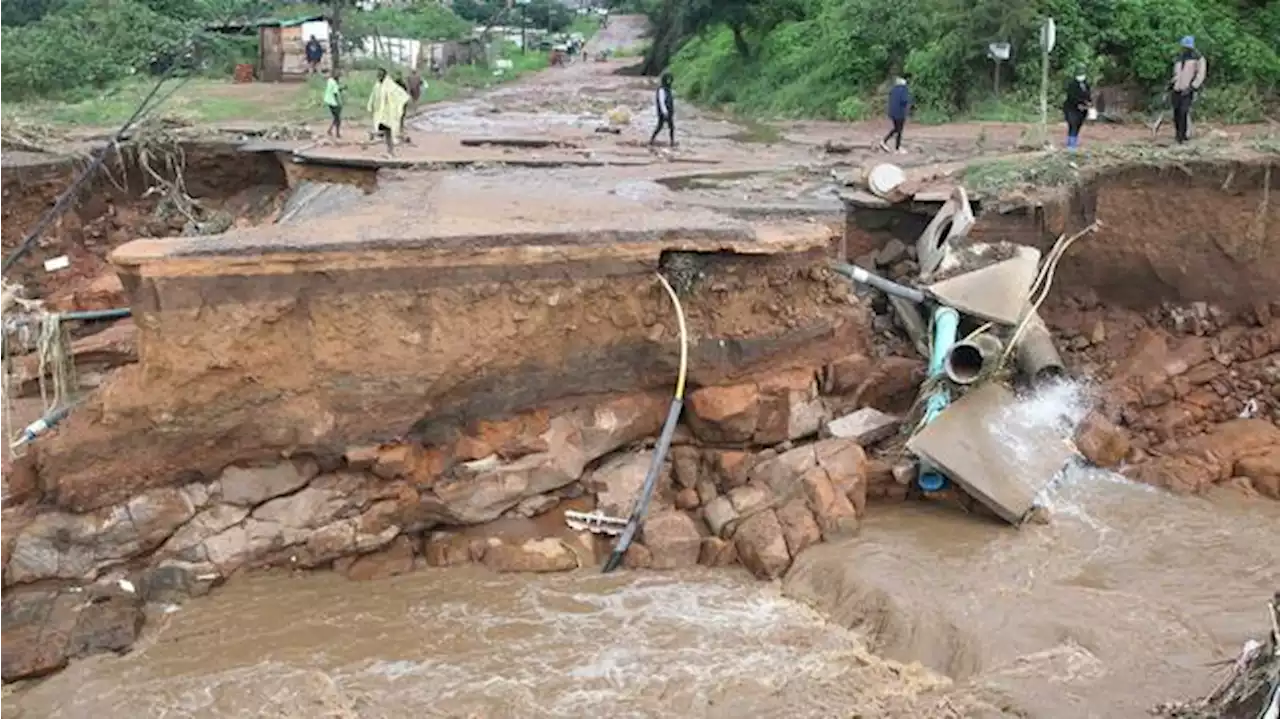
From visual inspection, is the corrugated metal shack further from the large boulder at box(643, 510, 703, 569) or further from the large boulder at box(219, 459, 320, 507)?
the large boulder at box(643, 510, 703, 569)

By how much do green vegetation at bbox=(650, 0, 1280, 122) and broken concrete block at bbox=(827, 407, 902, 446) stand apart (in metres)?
11.1

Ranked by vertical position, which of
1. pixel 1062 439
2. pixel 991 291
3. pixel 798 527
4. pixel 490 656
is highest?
Result: pixel 991 291

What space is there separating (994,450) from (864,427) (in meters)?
1.11

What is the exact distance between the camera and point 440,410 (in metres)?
8.85

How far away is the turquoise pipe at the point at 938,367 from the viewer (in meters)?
9.30

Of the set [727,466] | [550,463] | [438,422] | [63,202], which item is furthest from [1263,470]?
[63,202]

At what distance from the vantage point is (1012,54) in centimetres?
2056

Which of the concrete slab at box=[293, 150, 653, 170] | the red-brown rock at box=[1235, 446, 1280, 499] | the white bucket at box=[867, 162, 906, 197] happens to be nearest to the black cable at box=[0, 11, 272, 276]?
the concrete slab at box=[293, 150, 653, 170]

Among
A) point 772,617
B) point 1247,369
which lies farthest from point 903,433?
point 1247,369

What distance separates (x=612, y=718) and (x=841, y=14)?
71.2 ft

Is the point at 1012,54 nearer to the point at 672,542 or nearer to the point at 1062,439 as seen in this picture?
the point at 1062,439

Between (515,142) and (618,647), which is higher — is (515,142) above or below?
above

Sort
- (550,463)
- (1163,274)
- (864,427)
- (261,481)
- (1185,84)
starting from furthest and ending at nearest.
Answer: (1185,84)
(1163,274)
(864,427)
(550,463)
(261,481)

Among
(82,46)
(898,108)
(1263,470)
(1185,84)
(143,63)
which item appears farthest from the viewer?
(143,63)
